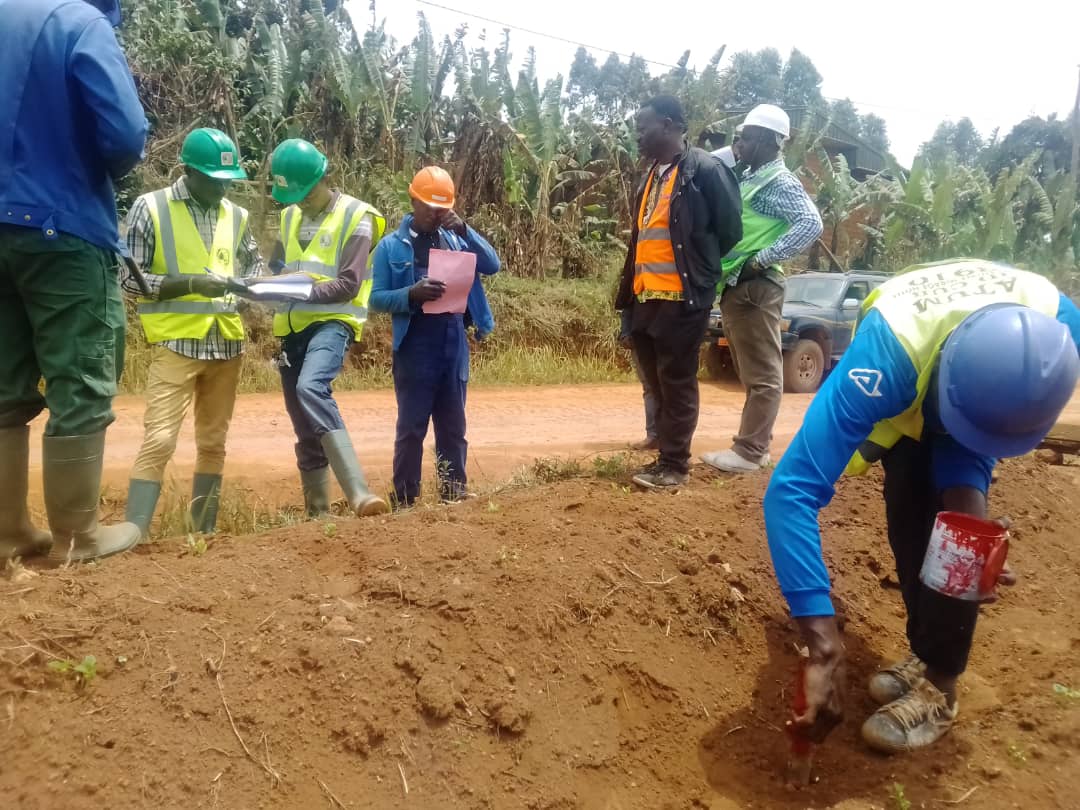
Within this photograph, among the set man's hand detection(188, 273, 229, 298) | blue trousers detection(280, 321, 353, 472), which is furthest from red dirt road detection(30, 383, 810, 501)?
→ man's hand detection(188, 273, 229, 298)

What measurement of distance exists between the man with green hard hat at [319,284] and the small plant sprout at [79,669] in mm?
1733

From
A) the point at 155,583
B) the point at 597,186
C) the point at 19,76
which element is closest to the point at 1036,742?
the point at 155,583

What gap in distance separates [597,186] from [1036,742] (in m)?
13.5

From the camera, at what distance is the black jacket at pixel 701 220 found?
4219 mm

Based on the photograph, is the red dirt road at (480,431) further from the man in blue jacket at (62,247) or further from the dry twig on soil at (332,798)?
the dry twig on soil at (332,798)

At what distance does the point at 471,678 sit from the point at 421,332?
2.35m

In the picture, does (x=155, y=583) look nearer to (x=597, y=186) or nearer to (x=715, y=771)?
(x=715, y=771)

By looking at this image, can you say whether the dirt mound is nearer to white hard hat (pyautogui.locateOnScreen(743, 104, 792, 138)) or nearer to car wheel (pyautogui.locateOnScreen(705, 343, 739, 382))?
white hard hat (pyautogui.locateOnScreen(743, 104, 792, 138))

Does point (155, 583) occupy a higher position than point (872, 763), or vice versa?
point (155, 583)

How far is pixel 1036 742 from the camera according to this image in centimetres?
283

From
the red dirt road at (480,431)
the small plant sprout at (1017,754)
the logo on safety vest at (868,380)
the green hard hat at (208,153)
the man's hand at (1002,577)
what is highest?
the green hard hat at (208,153)

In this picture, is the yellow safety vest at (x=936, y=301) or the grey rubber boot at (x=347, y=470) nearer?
the yellow safety vest at (x=936, y=301)

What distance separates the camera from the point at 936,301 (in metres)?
2.50

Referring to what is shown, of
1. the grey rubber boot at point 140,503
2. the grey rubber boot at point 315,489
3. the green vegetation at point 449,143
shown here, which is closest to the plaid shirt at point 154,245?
the grey rubber boot at point 140,503
